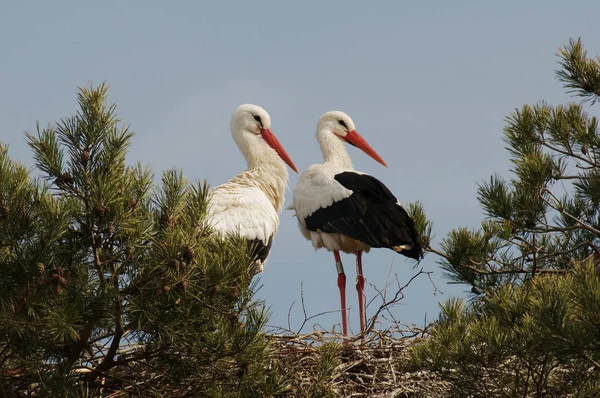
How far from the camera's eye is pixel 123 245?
459cm

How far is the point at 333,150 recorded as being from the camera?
867 centimetres

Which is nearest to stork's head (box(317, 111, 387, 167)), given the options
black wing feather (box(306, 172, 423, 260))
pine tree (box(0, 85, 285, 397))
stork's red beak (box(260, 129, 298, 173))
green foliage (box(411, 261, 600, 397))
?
stork's red beak (box(260, 129, 298, 173))

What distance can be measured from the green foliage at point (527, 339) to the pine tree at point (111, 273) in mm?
874

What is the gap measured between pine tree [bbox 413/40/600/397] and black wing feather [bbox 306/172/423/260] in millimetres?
345

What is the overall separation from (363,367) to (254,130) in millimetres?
3153

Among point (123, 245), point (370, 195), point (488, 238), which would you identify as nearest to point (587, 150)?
point (488, 238)

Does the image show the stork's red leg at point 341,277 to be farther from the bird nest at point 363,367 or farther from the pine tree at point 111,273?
the pine tree at point 111,273

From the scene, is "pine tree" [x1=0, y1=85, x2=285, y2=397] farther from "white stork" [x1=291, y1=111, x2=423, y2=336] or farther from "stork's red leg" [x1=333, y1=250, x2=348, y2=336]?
"stork's red leg" [x1=333, y1=250, x2=348, y2=336]

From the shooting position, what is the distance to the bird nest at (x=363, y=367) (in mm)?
5875

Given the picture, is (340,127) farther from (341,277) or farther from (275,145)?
(341,277)

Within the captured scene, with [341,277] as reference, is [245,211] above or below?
above

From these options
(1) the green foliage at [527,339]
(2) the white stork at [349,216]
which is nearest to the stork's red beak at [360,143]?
(2) the white stork at [349,216]

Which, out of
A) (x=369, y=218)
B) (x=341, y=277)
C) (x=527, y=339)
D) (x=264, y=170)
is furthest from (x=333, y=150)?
(x=527, y=339)

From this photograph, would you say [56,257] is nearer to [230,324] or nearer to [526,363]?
[230,324]
